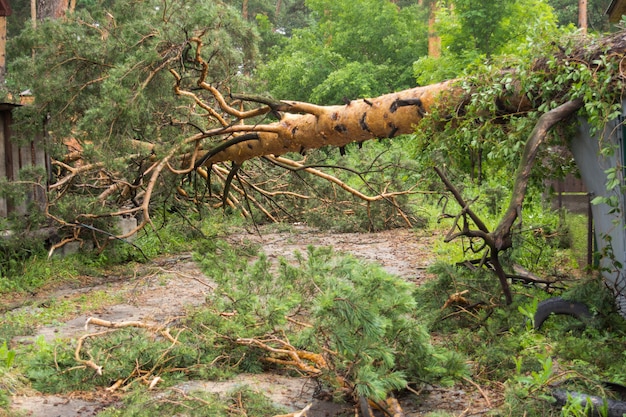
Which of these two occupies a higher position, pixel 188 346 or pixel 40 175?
pixel 40 175

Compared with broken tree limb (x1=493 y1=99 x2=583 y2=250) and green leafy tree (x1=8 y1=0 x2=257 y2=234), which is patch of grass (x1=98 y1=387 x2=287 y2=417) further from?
green leafy tree (x1=8 y1=0 x2=257 y2=234)

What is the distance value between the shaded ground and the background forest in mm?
132

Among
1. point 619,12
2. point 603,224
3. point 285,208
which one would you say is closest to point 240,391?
point 603,224

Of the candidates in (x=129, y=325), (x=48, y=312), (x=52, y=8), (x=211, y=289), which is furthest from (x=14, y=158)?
(x=52, y=8)

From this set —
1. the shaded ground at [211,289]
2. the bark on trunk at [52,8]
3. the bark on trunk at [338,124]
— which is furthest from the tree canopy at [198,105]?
the bark on trunk at [52,8]

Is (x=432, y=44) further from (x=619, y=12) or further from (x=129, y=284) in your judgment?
(x=129, y=284)

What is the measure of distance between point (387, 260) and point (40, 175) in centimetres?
483

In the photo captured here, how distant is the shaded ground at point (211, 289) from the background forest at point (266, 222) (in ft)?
0.43

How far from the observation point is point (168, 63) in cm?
891

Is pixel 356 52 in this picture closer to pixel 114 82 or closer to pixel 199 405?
pixel 114 82

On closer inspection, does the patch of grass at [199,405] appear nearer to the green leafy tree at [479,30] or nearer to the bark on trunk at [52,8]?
the bark on trunk at [52,8]

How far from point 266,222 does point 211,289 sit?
778cm

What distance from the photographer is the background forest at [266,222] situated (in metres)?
4.68

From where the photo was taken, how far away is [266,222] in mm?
14547
